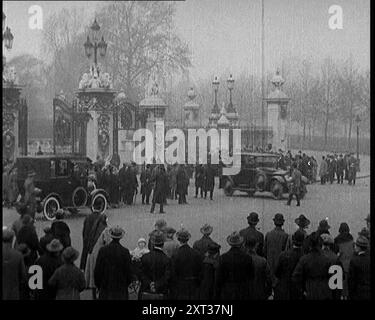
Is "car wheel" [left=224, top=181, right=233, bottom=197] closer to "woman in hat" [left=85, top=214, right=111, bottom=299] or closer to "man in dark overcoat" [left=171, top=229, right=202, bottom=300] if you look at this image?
"woman in hat" [left=85, top=214, right=111, bottom=299]

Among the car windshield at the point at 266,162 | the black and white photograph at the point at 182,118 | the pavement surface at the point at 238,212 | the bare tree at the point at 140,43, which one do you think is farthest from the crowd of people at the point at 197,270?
the bare tree at the point at 140,43

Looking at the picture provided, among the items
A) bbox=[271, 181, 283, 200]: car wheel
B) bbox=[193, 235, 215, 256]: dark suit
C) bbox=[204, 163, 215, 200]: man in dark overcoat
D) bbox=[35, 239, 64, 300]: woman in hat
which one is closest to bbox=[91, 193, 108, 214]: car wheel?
bbox=[204, 163, 215, 200]: man in dark overcoat

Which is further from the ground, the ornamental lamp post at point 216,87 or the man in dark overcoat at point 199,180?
the ornamental lamp post at point 216,87

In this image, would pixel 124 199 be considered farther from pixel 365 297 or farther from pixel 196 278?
pixel 365 297

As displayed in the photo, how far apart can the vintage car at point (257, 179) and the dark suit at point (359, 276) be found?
216cm

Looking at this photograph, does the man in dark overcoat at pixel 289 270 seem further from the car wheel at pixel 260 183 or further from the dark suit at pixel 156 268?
the car wheel at pixel 260 183

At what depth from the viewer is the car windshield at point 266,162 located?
938 centimetres

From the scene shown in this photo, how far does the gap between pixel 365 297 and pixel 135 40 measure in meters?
4.48

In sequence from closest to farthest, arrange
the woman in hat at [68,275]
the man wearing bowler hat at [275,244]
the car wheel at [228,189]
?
the woman in hat at [68,275], the man wearing bowler hat at [275,244], the car wheel at [228,189]

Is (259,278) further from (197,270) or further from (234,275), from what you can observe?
(197,270)

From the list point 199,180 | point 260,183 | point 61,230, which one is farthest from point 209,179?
point 61,230

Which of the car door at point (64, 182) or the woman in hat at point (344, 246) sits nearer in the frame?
the woman in hat at point (344, 246)

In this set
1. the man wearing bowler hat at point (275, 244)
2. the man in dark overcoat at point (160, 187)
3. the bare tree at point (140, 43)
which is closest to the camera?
the man wearing bowler hat at point (275, 244)

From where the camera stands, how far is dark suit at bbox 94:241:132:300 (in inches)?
275
